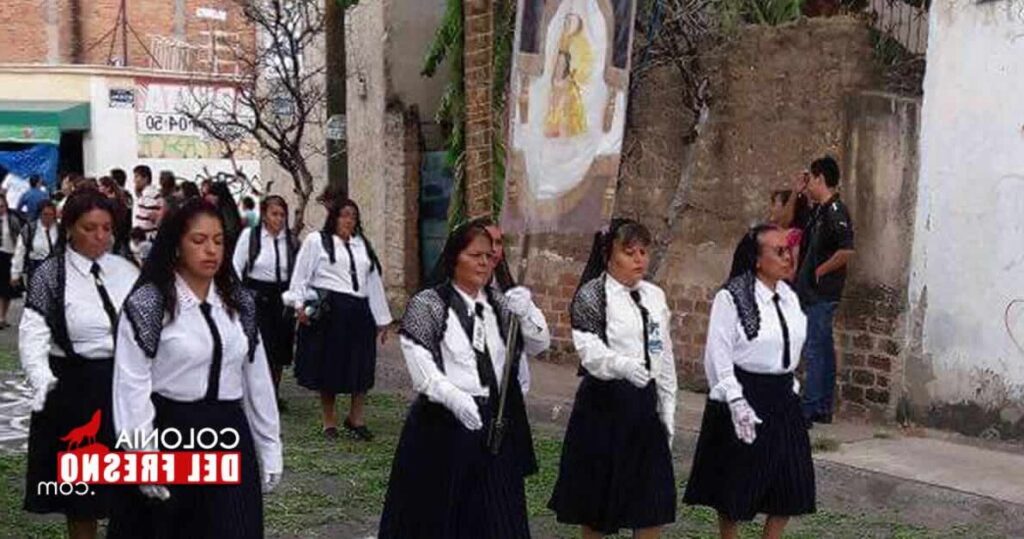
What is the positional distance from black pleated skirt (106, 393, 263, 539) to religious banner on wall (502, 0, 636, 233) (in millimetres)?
1930

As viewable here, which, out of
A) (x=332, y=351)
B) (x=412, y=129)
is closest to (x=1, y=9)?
(x=412, y=129)

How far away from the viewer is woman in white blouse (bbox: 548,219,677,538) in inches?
254

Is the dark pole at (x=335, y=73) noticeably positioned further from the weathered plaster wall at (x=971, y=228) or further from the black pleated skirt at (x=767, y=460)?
the black pleated skirt at (x=767, y=460)

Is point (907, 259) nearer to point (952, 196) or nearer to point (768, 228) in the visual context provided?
point (952, 196)

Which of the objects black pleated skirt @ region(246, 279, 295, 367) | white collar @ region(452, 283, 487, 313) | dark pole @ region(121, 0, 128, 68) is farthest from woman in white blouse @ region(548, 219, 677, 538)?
dark pole @ region(121, 0, 128, 68)

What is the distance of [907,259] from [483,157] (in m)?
3.41

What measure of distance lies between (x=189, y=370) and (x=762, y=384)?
2719 mm

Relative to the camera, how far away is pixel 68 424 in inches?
258

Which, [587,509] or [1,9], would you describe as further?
[1,9]

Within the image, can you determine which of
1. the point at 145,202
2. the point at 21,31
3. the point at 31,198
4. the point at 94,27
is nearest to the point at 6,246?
the point at 145,202

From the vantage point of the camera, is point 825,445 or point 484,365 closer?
point 484,365

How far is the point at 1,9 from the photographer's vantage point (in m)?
30.1

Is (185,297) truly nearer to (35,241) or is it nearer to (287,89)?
(35,241)

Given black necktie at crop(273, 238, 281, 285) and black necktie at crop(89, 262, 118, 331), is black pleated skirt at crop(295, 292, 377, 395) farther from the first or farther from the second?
black necktie at crop(89, 262, 118, 331)
